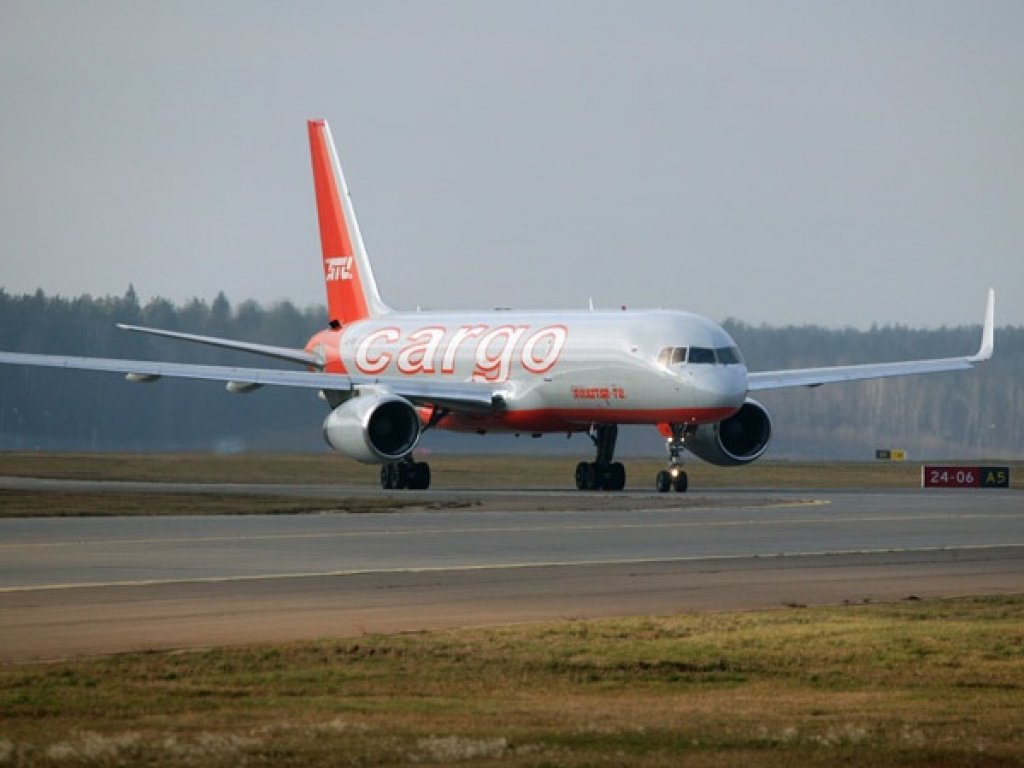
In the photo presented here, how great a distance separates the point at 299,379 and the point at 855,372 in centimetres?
1594

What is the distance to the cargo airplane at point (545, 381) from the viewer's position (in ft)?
179

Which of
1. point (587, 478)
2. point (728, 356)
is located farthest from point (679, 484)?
point (587, 478)

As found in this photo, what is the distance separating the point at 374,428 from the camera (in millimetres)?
55375

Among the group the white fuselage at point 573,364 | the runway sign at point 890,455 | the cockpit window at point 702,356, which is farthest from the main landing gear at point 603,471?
the runway sign at point 890,455

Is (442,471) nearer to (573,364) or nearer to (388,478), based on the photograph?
(388,478)

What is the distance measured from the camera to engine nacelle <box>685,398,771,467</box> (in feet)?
189

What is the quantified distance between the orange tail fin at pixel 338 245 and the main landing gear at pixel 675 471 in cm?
1572

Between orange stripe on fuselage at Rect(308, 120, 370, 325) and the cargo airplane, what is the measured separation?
15.2 feet

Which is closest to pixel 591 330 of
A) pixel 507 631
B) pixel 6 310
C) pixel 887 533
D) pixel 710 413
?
pixel 710 413

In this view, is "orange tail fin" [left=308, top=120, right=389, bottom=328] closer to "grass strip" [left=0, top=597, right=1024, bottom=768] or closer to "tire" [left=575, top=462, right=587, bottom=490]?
"tire" [left=575, top=462, right=587, bottom=490]

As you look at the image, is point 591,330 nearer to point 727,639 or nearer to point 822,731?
point 727,639

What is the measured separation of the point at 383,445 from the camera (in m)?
55.6

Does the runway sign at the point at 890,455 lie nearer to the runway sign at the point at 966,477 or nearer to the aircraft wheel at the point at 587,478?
the runway sign at the point at 966,477

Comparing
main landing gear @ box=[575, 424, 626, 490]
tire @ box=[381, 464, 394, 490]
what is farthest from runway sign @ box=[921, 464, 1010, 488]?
tire @ box=[381, 464, 394, 490]
